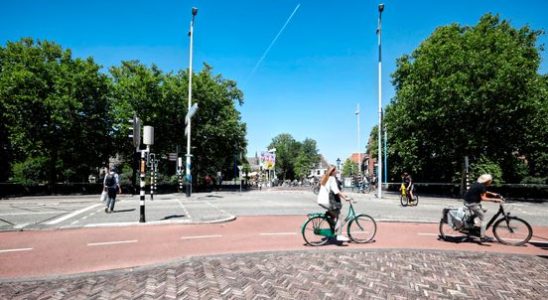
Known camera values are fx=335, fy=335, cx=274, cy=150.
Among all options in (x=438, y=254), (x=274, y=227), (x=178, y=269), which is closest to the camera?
(x=178, y=269)

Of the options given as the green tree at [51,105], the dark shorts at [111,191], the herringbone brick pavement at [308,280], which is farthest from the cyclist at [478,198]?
the green tree at [51,105]

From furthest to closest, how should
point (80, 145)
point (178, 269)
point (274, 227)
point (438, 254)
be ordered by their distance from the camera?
point (80, 145) → point (274, 227) → point (438, 254) → point (178, 269)

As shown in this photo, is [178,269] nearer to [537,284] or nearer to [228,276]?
[228,276]

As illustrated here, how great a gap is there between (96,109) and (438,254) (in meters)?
28.8

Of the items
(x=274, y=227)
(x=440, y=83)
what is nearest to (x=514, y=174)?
(x=440, y=83)

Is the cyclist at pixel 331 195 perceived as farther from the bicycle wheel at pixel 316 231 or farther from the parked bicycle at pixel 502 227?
the parked bicycle at pixel 502 227

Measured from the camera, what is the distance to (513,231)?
7488 millimetres

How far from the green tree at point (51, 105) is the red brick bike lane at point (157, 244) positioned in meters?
20.5

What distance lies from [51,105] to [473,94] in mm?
29936

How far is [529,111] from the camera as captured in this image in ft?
72.7

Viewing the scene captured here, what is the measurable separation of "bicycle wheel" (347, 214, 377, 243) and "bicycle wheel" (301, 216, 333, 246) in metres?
0.62

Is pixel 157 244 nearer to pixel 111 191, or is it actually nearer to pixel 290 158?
pixel 111 191

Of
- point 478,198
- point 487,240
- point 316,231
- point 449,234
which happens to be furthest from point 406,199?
point 316,231

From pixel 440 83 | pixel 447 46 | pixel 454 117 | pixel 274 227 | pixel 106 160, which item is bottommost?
pixel 274 227
